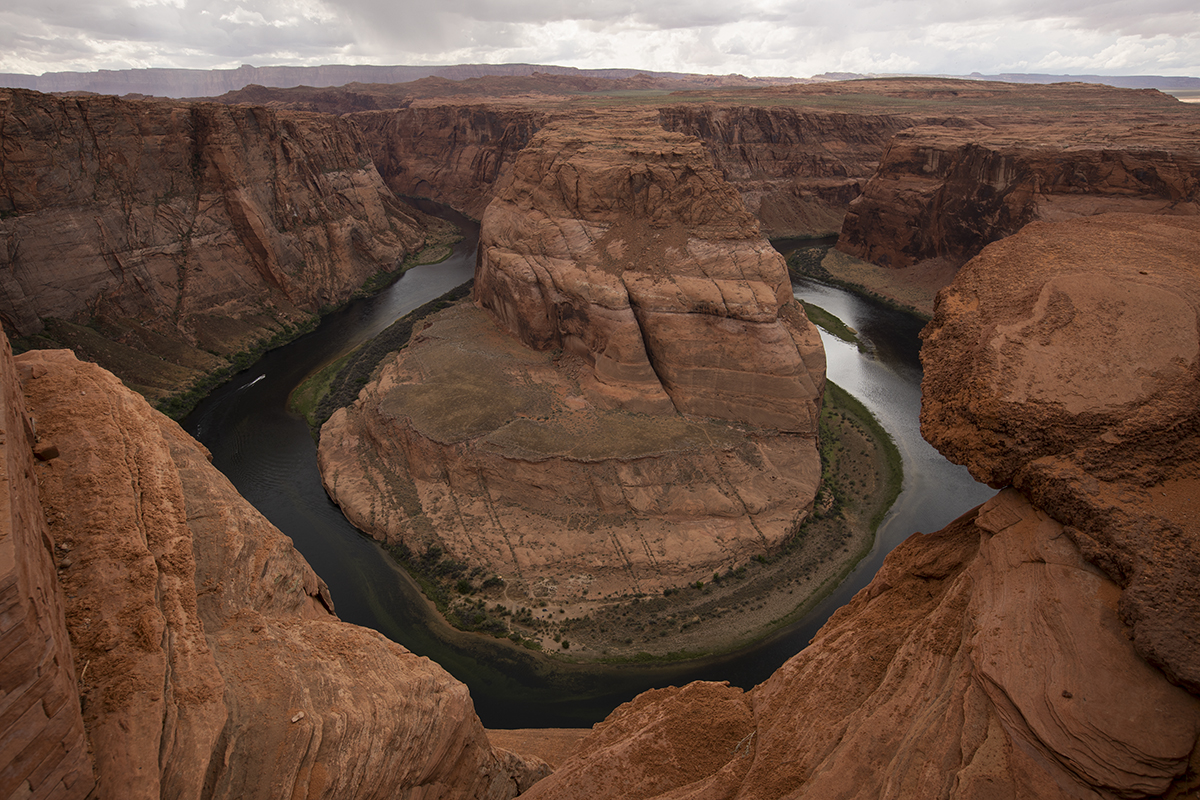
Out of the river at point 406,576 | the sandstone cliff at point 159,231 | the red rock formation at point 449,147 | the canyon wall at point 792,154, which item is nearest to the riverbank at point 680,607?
the river at point 406,576

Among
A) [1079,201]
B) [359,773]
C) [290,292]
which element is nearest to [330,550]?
[359,773]

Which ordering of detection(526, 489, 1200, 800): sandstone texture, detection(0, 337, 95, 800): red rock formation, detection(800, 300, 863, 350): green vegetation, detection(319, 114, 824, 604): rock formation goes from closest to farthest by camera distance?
detection(0, 337, 95, 800): red rock formation → detection(526, 489, 1200, 800): sandstone texture → detection(319, 114, 824, 604): rock formation → detection(800, 300, 863, 350): green vegetation

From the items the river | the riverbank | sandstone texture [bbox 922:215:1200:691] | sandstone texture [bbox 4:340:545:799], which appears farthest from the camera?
the riverbank

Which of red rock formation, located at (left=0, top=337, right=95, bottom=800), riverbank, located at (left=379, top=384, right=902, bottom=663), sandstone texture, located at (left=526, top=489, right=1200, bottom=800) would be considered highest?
red rock formation, located at (left=0, top=337, right=95, bottom=800)

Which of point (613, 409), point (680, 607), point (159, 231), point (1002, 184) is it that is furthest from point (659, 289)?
point (1002, 184)

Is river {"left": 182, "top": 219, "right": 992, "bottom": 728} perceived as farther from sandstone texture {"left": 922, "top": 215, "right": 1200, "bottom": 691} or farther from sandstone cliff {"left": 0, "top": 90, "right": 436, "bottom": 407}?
sandstone texture {"left": 922, "top": 215, "right": 1200, "bottom": 691}

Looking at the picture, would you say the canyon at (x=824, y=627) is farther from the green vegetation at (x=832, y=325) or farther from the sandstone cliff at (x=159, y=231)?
the sandstone cliff at (x=159, y=231)

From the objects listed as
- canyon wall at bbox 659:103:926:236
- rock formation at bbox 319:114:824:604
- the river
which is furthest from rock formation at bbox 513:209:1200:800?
canyon wall at bbox 659:103:926:236
